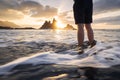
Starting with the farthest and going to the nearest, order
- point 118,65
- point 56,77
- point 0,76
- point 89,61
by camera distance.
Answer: point 89,61
point 118,65
point 0,76
point 56,77

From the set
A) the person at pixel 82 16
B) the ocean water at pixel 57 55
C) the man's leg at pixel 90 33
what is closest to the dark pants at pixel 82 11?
the person at pixel 82 16

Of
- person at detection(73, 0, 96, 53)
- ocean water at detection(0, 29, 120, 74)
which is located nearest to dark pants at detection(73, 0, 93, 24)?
person at detection(73, 0, 96, 53)

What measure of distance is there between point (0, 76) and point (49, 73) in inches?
29.0

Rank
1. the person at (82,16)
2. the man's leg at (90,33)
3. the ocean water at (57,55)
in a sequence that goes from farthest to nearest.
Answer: the man's leg at (90,33) → the person at (82,16) → the ocean water at (57,55)

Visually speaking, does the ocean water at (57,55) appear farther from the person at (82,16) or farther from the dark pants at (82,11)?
the dark pants at (82,11)

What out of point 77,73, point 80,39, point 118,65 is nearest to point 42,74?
point 77,73

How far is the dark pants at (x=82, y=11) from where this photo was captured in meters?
6.00

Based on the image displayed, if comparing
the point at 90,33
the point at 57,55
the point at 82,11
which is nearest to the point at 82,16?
the point at 82,11

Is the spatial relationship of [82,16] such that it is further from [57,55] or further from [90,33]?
[57,55]

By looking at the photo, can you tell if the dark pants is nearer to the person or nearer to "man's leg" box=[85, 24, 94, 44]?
the person

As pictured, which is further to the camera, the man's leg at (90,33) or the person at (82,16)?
the man's leg at (90,33)

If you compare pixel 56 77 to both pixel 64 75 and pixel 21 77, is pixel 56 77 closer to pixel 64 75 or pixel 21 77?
pixel 64 75

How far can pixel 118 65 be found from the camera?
3.50 metres

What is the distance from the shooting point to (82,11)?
6.11 meters
